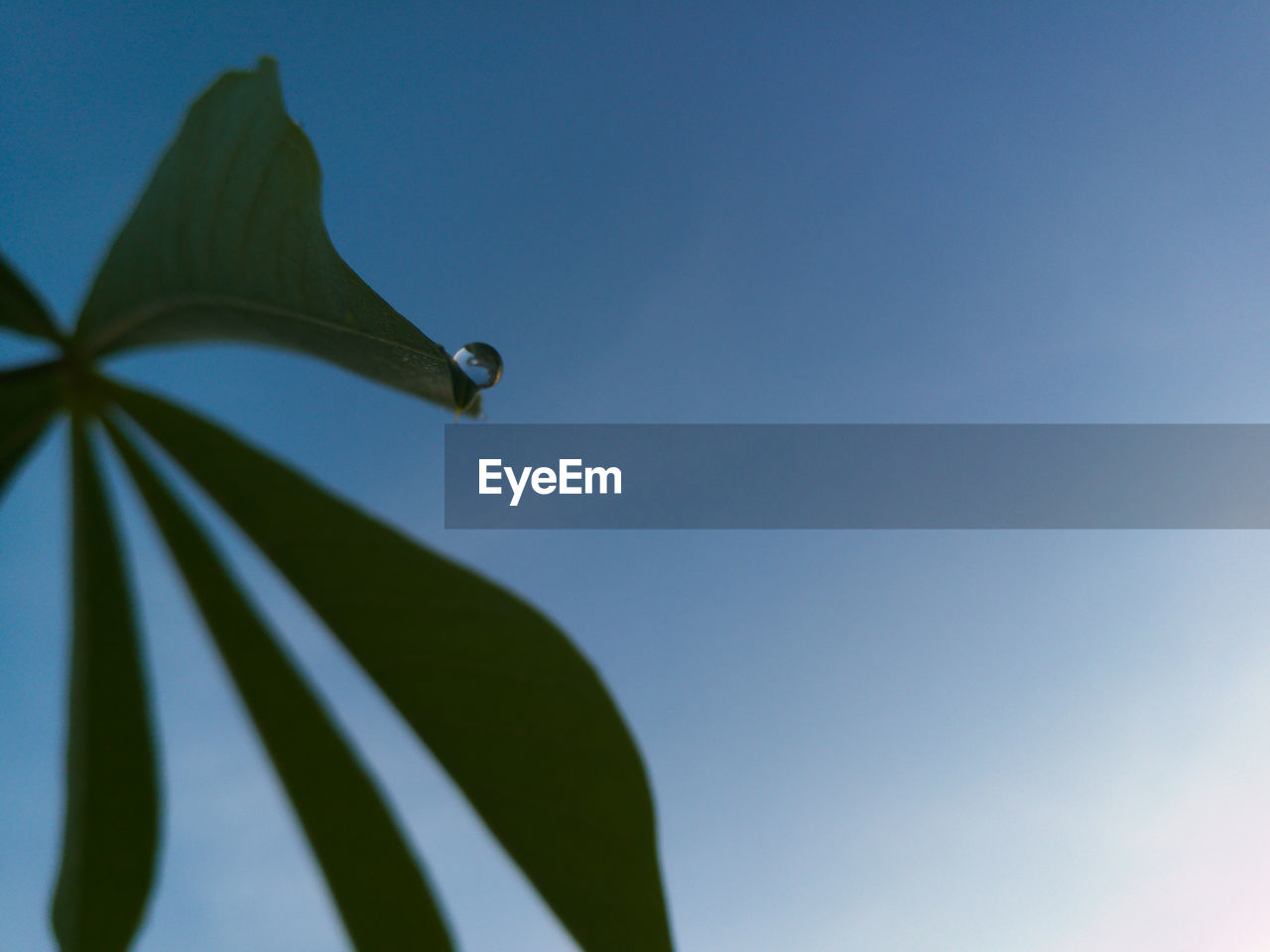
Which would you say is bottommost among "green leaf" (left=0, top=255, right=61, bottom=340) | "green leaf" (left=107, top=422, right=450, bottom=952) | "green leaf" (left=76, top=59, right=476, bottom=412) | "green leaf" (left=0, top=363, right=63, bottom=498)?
"green leaf" (left=107, top=422, right=450, bottom=952)

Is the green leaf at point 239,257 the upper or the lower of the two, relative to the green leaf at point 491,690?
upper

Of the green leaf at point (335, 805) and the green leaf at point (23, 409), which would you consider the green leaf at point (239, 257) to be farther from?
the green leaf at point (335, 805)

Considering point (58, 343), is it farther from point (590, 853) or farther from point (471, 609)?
point (590, 853)

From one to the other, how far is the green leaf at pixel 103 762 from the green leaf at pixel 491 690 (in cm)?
19

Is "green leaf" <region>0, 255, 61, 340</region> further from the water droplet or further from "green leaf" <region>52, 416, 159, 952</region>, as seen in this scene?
the water droplet

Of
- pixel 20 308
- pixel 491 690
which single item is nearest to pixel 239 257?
pixel 20 308

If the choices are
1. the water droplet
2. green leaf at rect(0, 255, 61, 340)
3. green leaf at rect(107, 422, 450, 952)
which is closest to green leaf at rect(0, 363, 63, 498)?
green leaf at rect(0, 255, 61, 340)

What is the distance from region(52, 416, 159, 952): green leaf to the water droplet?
1.02ft

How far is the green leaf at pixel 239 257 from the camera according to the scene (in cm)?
70

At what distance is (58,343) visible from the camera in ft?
2.25

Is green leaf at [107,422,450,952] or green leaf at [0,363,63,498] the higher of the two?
green leaf at [0,363,63,498]

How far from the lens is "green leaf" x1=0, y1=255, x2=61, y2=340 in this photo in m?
0.64

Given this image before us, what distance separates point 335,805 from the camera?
28.1 inches

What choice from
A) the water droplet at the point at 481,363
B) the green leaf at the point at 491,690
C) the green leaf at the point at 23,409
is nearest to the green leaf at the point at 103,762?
the green leaf at the point at 23,409
